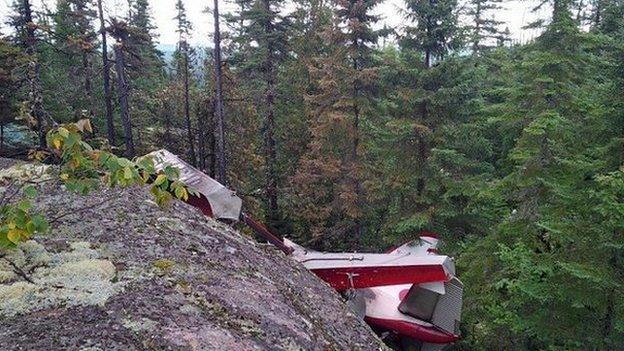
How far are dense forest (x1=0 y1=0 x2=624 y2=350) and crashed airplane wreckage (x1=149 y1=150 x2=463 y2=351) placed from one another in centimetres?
120

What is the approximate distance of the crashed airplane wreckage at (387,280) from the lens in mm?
9305

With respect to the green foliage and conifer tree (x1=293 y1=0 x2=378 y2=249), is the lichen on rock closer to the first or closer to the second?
the green foliage

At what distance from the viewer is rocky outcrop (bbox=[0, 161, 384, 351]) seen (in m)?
4.13

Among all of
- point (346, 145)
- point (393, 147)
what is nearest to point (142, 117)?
point (346, 145)

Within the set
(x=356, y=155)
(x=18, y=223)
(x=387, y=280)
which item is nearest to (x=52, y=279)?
(x=18, y=223)

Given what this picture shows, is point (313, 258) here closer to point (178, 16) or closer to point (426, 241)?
point (426, 241)

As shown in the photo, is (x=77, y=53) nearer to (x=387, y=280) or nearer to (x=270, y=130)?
(x=270, y=130)

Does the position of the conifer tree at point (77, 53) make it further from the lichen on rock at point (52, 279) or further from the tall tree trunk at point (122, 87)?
the lichen on rock at point (52, 279)

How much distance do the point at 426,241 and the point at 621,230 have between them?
691 centimetres

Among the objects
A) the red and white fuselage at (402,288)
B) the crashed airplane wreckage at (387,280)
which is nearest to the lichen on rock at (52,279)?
the crashed airplane wreckage at (387,280)

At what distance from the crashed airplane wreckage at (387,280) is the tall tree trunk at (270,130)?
11811 millimetres

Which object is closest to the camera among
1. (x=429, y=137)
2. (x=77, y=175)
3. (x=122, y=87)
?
(x=77, y=175)

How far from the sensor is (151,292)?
4883mm

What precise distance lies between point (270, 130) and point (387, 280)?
49.0 feet
